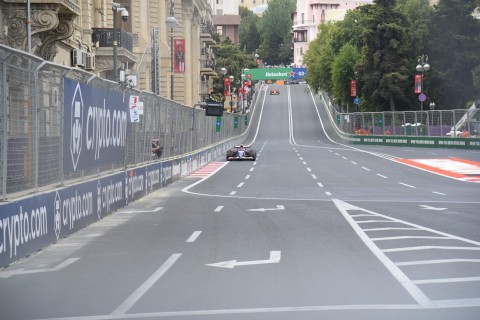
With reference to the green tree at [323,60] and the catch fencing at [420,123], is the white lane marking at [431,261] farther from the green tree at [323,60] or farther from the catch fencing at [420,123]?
→ the green tree at [323,60]

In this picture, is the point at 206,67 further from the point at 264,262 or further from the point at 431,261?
the point at 431,261

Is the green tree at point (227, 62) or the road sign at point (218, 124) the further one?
the green tree at point (227, 62)

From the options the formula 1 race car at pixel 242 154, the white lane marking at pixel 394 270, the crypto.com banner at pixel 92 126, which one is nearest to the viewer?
the white lane marking at pixel 394 270

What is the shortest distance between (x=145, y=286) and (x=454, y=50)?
324 ft

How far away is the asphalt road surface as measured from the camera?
32.4ft

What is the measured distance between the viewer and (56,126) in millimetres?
17422

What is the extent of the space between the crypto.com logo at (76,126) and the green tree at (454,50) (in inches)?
3520

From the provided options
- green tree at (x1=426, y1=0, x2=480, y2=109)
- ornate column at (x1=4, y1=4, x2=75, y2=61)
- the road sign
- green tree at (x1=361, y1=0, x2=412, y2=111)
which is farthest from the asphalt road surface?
green tree at (x1=361, y1=0, x2=412, y2=111)

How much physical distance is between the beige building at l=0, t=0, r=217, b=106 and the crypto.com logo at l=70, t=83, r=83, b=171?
903 cm

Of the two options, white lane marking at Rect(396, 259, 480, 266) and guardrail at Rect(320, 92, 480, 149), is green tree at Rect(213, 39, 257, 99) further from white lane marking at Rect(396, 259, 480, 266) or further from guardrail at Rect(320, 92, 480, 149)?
white lane marking at Rect(396, 259, 480, 266)

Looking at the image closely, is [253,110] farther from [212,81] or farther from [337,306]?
[337,306]

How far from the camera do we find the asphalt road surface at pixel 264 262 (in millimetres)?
9875

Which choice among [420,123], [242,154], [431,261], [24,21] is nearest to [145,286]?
[431,261]

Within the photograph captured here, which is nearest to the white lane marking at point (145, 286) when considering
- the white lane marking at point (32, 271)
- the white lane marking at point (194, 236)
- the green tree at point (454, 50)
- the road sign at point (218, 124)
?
the white lane marking at point (32, 271)
